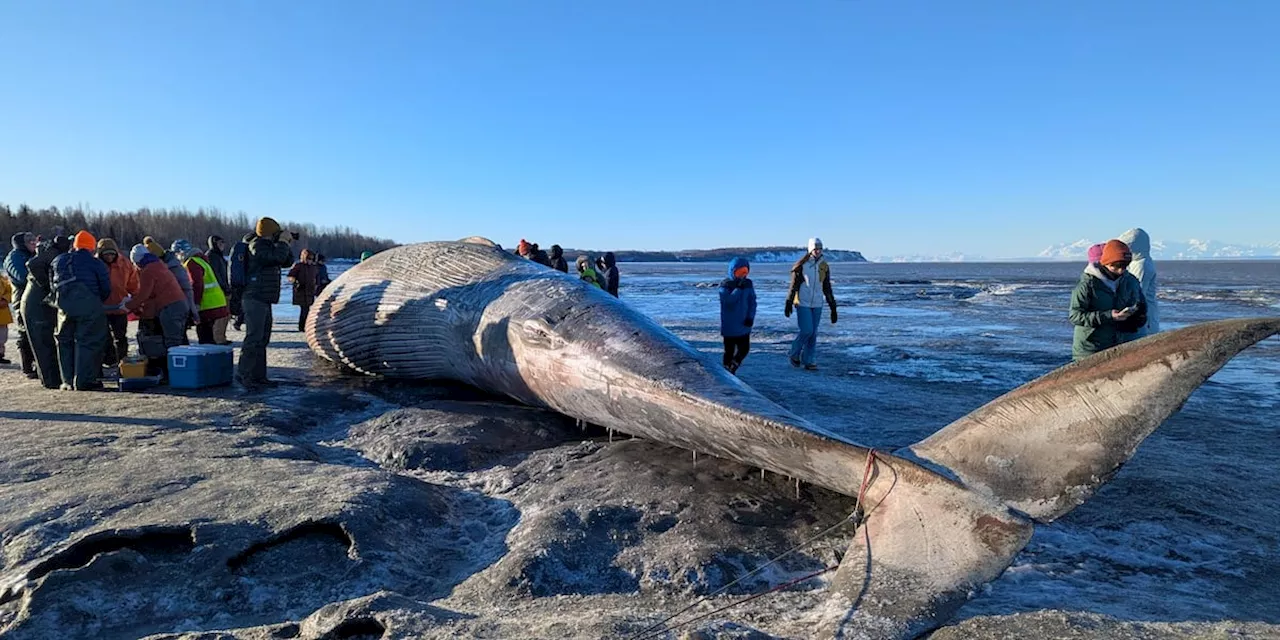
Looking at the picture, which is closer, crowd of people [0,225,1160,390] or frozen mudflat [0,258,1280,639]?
frozen mudflat [0,258,1280,639]

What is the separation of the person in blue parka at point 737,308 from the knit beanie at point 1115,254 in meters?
3.62

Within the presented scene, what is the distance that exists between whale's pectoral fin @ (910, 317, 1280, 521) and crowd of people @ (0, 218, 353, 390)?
699cm

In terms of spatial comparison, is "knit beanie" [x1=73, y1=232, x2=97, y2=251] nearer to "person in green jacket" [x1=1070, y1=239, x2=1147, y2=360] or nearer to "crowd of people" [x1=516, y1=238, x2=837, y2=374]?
"crowd of people" [x1=516, y1=238, x2=837, y2=374]

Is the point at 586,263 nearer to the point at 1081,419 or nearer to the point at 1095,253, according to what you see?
the point at 1095,253

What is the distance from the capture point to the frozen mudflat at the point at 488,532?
2830 millimetres

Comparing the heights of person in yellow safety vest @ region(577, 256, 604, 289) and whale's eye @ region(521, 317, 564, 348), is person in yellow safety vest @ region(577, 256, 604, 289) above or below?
above

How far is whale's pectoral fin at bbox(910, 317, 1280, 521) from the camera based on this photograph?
9.09ft

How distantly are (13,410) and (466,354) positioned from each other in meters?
3.96

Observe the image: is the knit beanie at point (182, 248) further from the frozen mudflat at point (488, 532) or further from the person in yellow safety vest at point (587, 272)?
the person in yellow safety vest at point (587, 272)

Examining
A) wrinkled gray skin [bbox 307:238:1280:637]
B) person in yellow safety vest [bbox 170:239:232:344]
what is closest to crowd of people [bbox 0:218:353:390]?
person in yellow safety vest [bbox 170:239:232:344]

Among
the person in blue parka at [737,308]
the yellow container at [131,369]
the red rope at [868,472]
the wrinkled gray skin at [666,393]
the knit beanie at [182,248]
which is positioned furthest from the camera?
the knit beanie at [182,248]

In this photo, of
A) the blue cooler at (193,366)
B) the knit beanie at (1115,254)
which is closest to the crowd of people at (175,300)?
the knit beanie at (1115,254)

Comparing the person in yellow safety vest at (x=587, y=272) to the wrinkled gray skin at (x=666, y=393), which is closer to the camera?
the wrinkled gray skin at (x=666, y=393)

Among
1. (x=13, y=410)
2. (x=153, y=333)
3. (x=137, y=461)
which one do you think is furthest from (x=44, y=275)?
(x=137, y=461)
